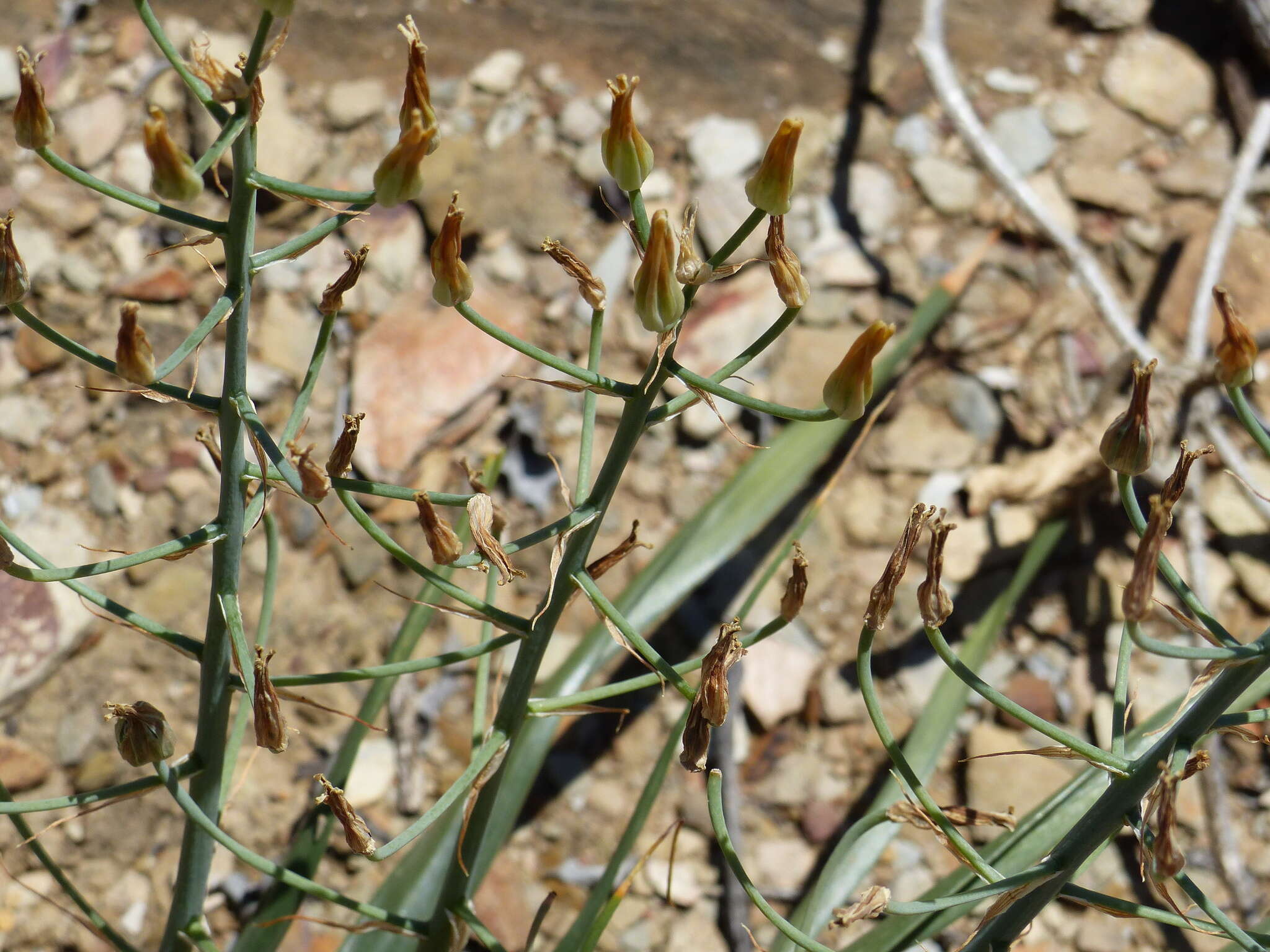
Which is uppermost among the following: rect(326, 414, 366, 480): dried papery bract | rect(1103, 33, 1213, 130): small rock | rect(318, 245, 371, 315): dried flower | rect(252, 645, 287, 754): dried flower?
rect(1103, 33, 1213, 130): small rock

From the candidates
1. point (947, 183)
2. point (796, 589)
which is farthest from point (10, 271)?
point (947, 183)

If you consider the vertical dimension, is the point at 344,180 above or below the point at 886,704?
above

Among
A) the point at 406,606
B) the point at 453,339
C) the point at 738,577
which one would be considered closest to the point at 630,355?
the point at 453,339

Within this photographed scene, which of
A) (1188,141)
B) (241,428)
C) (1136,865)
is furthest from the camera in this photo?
(1188,141)

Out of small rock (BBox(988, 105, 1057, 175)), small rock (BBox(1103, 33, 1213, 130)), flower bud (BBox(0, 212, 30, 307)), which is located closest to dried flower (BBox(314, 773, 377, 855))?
flower bud (BBox(0, 212, 30, 307))

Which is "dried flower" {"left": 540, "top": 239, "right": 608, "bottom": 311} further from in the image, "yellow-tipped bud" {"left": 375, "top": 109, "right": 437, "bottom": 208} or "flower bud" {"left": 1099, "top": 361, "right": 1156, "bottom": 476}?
"flower bud" {"left": 1099, "top": 361, "right": 1156, "bottom": 476}

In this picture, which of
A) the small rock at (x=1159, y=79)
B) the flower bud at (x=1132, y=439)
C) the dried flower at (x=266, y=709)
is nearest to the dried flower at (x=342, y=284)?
the dried flower at (x=266, y=709)

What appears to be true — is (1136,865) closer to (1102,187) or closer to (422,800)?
(422,800)
